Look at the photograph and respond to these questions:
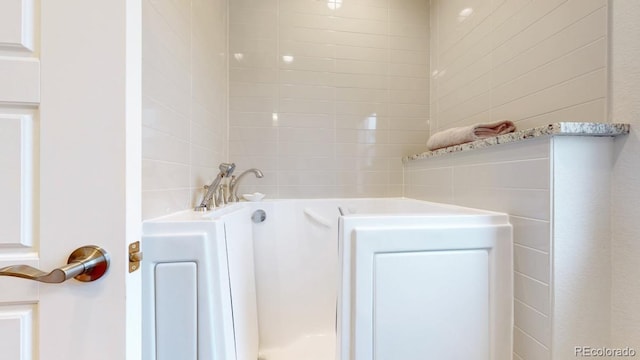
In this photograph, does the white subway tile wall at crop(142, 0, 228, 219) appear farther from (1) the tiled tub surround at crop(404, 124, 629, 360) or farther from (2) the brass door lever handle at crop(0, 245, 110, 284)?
(1) the tiled tub surround at crop(404, 124, 629, 360)

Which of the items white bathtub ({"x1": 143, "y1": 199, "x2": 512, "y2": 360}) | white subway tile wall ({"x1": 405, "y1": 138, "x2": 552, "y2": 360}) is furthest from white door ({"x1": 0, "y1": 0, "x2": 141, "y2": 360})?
white subway tile wall ({"x1": 405, "y1": 138, "x2": 552, "y2": 360})

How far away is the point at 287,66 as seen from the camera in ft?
6.02

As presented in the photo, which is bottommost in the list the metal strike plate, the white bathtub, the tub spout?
the white bathtub

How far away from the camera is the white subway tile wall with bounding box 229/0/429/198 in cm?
181

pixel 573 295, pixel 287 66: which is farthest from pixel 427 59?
pixel 573 295

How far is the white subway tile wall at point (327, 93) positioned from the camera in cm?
181

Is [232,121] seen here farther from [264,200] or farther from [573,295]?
[573,295]

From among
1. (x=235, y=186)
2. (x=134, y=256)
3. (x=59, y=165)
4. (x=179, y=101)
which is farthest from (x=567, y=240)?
(x=235, y=186)

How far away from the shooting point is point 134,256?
19.8 inches

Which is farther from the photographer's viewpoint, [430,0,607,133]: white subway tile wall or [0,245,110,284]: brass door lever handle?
[430,0,607,133]: white subway tile wall

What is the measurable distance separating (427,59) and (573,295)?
5.72 feet

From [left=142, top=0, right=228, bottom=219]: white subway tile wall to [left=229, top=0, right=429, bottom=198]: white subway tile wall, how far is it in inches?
10.5

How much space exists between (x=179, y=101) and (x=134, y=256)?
2.29 ft

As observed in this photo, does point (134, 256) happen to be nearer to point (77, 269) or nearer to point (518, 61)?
point (77, 269)
